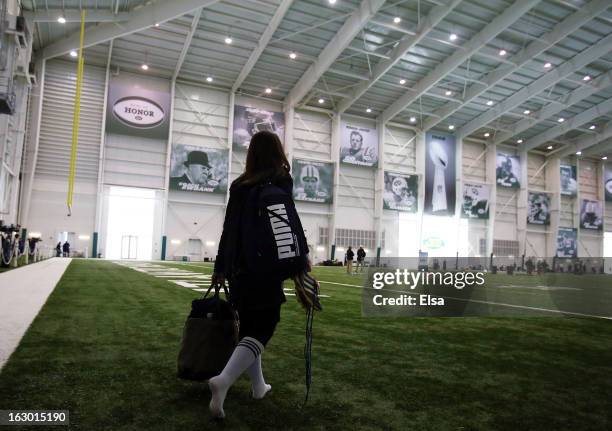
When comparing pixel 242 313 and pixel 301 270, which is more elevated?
pixel 301 270

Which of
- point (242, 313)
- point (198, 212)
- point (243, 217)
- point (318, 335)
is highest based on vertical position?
point (198, 212)

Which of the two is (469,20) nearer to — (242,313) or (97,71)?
(97,71)

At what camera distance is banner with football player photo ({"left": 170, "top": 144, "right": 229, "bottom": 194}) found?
3048 cm

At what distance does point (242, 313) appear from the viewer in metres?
2.30

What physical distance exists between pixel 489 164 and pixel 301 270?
42.3m


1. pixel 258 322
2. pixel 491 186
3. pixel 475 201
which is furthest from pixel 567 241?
pixel 258 322

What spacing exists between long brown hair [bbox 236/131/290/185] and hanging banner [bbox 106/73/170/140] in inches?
1171

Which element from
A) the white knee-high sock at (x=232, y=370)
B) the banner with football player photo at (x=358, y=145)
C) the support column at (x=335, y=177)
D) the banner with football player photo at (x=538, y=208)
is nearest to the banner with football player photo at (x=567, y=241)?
the banner with football player photo at (x=538, y=208)

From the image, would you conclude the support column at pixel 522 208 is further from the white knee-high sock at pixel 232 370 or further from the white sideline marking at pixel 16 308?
the white knee-high sock at pixel 232 370

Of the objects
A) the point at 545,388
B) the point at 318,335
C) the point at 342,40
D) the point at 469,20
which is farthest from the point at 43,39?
the point at 545,388

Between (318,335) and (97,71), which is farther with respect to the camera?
(97,71)

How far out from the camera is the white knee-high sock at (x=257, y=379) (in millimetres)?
2303

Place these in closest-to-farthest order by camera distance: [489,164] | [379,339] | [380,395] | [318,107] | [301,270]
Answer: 1. [301,270]
2. [380,395]
3. [379,339]
4. [318,107]
5. [489,164]

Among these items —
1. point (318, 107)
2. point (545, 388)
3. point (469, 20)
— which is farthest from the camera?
point (318, 107)
